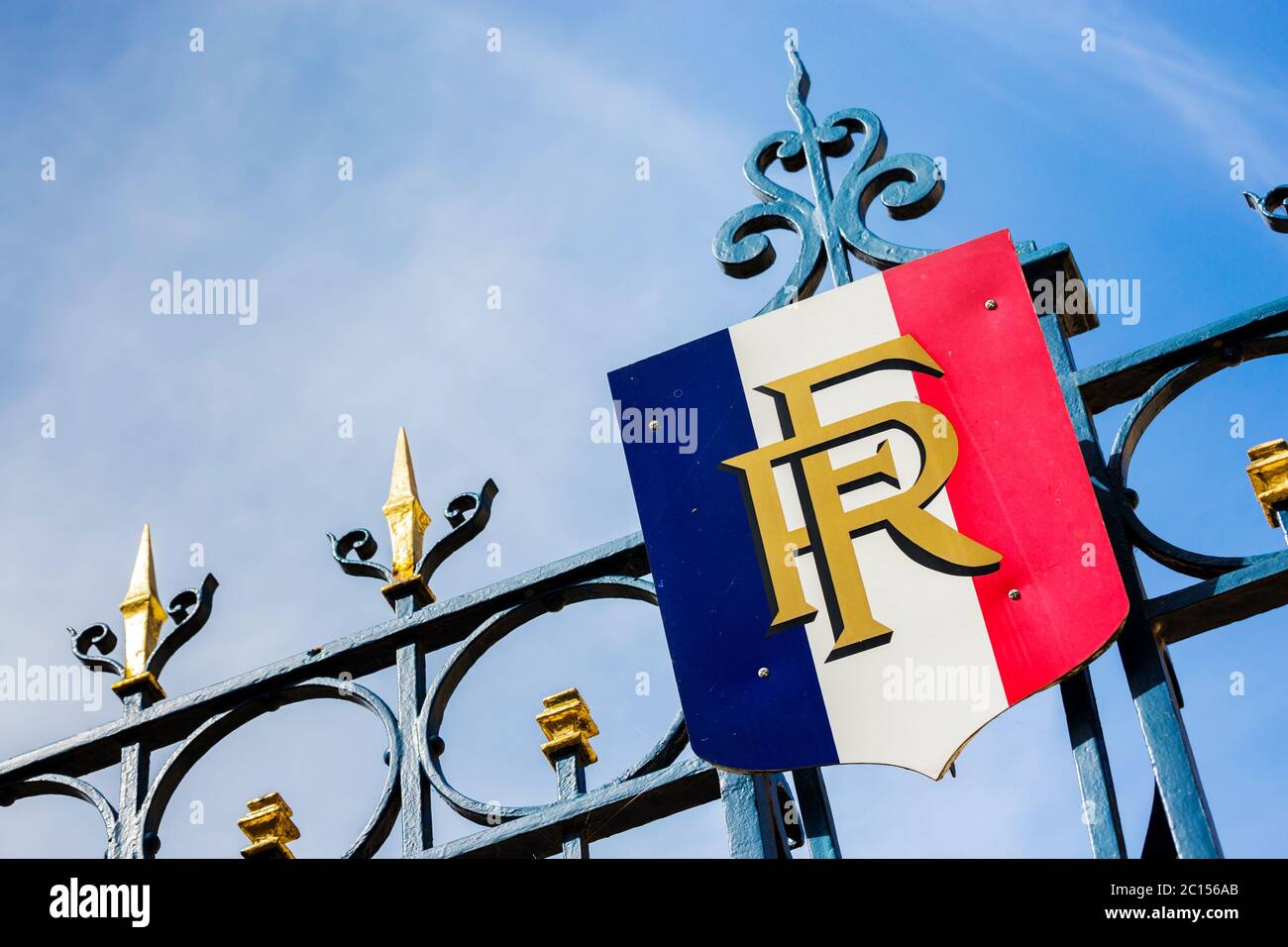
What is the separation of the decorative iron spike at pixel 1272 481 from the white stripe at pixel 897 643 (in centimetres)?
72

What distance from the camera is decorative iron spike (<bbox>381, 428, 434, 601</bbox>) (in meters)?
5.48

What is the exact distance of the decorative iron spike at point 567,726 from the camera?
4.92m

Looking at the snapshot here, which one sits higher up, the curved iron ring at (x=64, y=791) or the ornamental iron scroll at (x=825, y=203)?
the ornamental iron scroll at (x=825, y=203)

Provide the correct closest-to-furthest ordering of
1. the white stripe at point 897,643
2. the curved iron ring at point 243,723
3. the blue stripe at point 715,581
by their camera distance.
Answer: the white stripe at point 897,643
the blue stripe at point 715,581
the curved iron ring at point 243,723

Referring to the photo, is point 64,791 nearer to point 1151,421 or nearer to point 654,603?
point 654,603

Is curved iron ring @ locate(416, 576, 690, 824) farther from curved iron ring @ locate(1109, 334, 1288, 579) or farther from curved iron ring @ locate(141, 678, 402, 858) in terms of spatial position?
curved iron ring @ locate(1109, 334, 1288, 579)

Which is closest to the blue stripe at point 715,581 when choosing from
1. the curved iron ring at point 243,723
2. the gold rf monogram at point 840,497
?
the gold rf monogram at point 840,497

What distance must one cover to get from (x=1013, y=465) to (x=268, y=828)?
2.12m

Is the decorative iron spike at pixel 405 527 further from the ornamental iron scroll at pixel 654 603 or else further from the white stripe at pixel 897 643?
the white stripe at pixel 897 643

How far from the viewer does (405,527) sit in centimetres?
560

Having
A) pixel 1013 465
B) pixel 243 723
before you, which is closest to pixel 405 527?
pixel 243 723

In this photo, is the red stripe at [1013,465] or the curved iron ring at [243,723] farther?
the curved iron ring at [243,723]

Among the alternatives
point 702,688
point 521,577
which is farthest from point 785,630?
point 521,577
